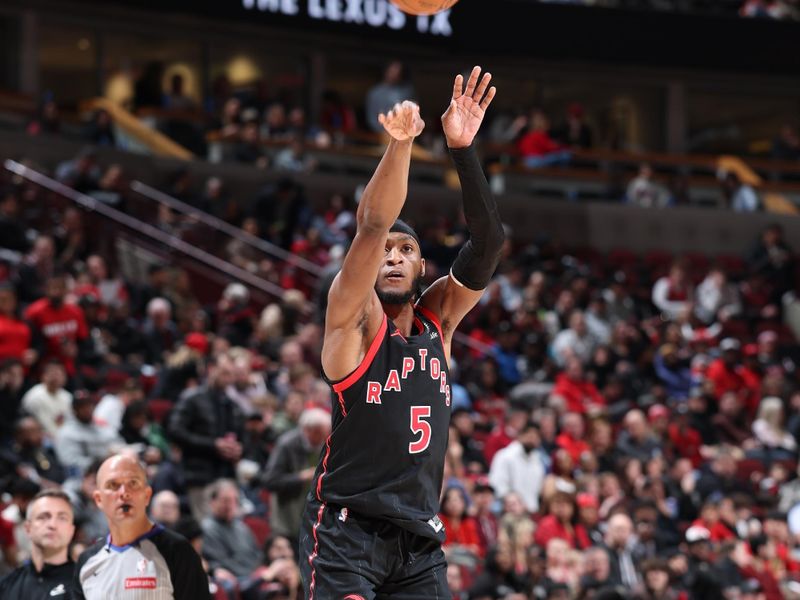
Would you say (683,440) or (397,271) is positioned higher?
(397,271)

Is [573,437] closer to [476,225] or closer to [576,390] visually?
[576,390]

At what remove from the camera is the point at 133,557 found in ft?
18.1

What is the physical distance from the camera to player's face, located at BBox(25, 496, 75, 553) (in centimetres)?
587

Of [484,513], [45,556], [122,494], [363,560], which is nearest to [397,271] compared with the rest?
[363,560]

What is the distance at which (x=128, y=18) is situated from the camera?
20672mm

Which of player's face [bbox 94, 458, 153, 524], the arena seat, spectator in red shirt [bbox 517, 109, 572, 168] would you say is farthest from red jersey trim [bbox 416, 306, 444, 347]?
spectator in red shirt [bbox 517, 109, 572, 168]

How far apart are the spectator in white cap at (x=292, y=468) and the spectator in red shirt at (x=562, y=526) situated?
8.66ft

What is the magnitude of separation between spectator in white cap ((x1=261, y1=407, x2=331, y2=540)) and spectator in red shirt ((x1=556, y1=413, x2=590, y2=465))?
4.46m

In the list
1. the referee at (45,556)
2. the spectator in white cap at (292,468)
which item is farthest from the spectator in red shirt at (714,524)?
the referee at (45,556)

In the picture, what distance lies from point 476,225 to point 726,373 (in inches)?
446

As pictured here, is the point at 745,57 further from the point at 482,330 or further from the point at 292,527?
the point at 292,527

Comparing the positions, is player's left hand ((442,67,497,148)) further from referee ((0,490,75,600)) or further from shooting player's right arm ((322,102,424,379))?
referee ((0,490,75,600))

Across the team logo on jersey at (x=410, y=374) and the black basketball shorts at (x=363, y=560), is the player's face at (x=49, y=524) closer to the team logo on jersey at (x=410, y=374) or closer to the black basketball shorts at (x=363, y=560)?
the black basketball shorts at (x=363, y=560)

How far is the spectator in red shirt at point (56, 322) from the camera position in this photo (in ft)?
37.2
